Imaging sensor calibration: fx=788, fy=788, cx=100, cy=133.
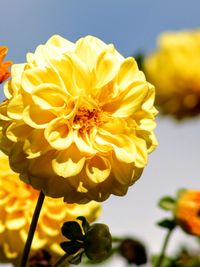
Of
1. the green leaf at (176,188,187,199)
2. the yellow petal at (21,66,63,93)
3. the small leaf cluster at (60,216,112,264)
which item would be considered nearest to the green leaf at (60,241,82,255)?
the small leaf cluster at (60,216,112,264)

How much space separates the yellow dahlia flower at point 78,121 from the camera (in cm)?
111

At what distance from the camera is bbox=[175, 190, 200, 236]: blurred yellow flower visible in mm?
1535

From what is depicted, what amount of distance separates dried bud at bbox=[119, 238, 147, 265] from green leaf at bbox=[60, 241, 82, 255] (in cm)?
37

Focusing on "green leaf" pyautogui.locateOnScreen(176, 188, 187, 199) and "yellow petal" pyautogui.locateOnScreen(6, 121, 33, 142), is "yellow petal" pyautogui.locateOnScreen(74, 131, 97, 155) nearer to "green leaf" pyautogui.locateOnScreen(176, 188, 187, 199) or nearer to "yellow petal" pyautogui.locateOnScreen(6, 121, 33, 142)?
"yellow petal" pyautogui.locateOnScreen(6, 121, 33, 142)

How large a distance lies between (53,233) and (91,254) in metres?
0.52

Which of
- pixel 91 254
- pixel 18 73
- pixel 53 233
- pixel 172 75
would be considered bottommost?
pixel 53 233

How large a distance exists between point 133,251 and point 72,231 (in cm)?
39

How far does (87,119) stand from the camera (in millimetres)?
1171

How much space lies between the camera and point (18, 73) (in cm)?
116

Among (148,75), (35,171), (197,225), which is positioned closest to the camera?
Result: (35,171)

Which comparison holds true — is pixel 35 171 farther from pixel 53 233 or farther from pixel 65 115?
pixel 53 233

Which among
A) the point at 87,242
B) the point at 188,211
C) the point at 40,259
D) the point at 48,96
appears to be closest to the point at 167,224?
the point at 188,211

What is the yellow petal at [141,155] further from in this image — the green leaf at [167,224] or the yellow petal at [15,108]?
the green leaf at [167,224]

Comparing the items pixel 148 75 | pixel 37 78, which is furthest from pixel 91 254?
pixel 148 75
